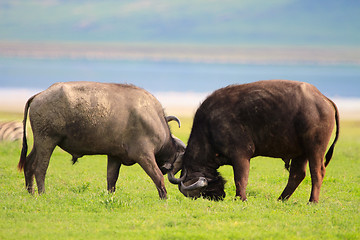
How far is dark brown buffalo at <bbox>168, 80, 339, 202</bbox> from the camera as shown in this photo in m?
9.54

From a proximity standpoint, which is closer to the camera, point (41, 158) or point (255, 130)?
point (255, 130)

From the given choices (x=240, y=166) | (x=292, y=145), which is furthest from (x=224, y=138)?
(x=292, y=145)

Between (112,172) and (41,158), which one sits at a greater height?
(41,158)

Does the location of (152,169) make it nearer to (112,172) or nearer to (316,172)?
(112,172)

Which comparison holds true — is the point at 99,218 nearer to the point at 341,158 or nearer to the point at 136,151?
the point at 136,151

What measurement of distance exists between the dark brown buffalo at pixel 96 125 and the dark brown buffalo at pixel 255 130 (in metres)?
0.81

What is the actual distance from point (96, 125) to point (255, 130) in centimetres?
287

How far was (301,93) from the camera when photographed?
9586 mm

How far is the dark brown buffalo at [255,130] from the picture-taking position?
9.54 m

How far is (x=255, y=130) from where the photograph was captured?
976 centimetres

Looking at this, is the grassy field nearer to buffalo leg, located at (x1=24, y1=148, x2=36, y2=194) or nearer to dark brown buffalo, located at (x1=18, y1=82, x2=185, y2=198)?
buffalo leg, located at (x1=24, y1=148, x2=36, y2=194)

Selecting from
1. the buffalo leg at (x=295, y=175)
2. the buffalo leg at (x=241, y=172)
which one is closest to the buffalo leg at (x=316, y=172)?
the buffalo leg at (x=295, y=175)

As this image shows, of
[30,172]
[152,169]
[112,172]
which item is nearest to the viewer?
[152,169]

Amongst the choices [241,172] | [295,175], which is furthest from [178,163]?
[295,175]
